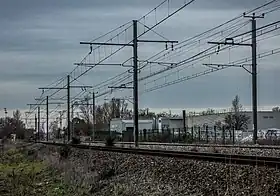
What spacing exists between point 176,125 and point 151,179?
129614 mm

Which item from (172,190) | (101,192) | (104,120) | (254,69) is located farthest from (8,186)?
(104,120)

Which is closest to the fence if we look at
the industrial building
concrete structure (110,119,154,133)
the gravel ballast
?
concrete structure (110,119,154,133)

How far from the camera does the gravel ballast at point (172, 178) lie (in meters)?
15.2

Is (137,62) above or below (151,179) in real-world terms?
above

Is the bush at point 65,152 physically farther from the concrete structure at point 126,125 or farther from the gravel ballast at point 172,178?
the concrete structure at point 126,125

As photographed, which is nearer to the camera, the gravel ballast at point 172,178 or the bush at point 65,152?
the gravel ballast at point 172,178

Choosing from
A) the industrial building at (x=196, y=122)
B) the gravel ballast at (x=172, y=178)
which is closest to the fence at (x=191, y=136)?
the industrial building at (x=196, y=122)

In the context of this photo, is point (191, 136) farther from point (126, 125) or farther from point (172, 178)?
point (172, 178)

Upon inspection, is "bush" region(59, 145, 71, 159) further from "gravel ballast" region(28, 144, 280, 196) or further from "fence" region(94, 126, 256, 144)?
"fence" region(94, 126, 256, 144)

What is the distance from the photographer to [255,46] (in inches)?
1885

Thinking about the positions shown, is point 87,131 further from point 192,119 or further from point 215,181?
point 215,181

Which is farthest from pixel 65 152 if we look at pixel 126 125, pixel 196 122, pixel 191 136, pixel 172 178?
pixel 196 122

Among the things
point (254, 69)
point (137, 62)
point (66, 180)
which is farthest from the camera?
point (254, 69)

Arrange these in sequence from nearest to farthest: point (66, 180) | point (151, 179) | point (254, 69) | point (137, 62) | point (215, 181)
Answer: point (215, 181) → point (151, 179) → point (66, 180) → point (137, 62) → point (254, 69)
